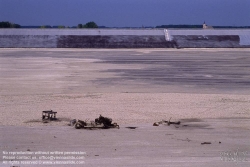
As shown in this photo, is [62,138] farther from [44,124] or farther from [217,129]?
[217,129]

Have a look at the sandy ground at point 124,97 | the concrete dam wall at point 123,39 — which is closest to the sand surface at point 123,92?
the sandy ground at point 124,97

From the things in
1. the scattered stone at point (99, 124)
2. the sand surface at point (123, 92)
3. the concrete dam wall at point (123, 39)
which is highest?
the concrete dam wall at point (123, 39)

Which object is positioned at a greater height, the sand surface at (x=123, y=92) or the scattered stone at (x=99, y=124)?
the sand surface at (x=123, y=92)

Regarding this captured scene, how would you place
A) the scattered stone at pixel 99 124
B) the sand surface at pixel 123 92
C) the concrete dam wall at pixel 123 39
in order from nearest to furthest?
the scattered stone at pixel 99 124, the sand surface at pixel 123 92, the concrete dam wall at pixel 123 39

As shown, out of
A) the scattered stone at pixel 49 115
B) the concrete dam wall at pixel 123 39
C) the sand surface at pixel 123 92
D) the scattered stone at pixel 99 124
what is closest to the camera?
the scattered stone at pixel 99 124

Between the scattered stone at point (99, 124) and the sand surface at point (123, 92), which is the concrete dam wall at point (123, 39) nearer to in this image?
the sand surface at point (123, 92)

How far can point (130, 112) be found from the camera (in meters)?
17.2

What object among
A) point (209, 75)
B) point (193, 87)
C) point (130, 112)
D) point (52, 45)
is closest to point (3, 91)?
point (130, 112)

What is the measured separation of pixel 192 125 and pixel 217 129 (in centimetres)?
97

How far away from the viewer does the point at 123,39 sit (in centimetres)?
Answer: 6694

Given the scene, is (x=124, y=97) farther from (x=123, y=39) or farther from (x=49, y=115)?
(x=123, y=39)

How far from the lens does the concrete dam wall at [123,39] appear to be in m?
63.8

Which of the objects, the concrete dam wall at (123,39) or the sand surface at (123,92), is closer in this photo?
the sand surface at (123,92)

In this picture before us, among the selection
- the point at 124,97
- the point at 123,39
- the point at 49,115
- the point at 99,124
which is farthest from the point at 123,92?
the point at 123,39
